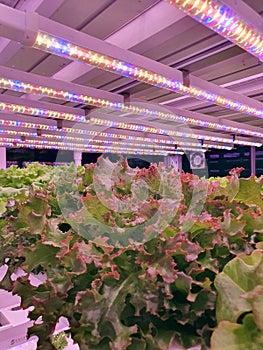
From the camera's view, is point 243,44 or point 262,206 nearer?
point 262,206

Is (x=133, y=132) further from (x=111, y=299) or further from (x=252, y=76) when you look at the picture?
(x=111, y=299)

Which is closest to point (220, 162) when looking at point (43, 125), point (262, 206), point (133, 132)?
point (133, 132)

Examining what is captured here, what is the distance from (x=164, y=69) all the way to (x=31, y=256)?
128 inches

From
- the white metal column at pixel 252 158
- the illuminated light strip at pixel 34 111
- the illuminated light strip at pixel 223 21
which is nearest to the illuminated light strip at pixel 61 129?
the illuminated light strip at pixel 34 111

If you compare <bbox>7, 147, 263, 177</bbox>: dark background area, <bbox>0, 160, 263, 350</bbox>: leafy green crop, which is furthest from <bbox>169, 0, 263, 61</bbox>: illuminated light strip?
<bbox>7, 147, 263, 177</bbox>: dark background area

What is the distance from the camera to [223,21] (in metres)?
2.19

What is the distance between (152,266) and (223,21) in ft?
6.58

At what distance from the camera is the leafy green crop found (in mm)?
503

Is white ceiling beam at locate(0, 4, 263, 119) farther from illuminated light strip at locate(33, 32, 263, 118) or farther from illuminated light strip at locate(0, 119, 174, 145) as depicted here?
illuminated light strip at locate(0, 119, 174, 145)

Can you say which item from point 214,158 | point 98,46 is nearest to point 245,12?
point 98,46

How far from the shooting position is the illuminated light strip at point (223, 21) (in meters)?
1.94

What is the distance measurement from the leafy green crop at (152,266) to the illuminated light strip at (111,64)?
57.7 inches

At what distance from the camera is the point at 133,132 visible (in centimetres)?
889

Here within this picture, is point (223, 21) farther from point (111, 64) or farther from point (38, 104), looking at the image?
point (38, 104)
